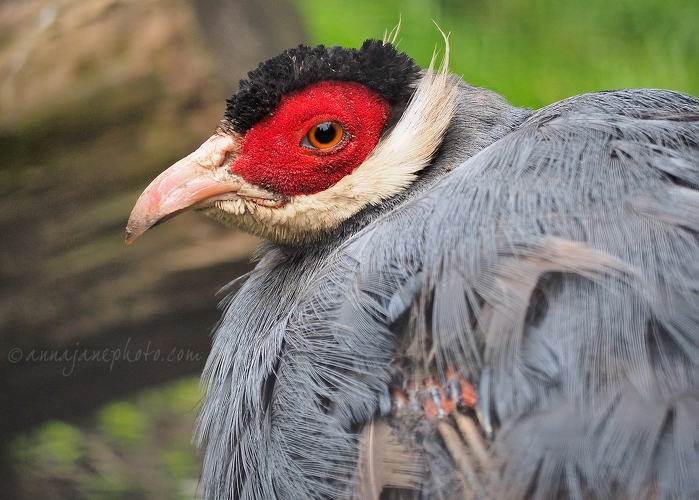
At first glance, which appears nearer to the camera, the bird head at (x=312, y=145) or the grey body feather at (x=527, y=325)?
the grey body feather at (x=527, y=325)

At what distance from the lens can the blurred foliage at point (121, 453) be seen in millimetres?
4426

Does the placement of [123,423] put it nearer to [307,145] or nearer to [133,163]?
[133,163]

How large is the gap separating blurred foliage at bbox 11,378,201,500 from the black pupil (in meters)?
2.85

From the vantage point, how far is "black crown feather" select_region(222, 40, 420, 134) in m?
2.16

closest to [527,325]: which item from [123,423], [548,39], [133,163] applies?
[133,163]

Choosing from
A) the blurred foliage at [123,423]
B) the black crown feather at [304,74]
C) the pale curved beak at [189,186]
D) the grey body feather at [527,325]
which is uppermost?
the blurred foliage at [123,423]

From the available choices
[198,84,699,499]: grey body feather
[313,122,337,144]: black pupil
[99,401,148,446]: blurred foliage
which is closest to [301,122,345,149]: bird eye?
[313,122,337,144]: black pupil

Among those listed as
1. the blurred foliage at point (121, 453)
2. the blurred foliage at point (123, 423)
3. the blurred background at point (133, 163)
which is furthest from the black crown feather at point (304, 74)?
the blurred foliage at point (123, 423)

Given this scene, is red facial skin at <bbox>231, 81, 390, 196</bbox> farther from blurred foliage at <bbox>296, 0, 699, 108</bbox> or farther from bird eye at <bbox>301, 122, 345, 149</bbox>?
blurred foliage at <bbox>296, 0, 699, 108</bbox>

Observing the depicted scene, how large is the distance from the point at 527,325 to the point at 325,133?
0.98 m

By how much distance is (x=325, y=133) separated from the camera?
7.32 feet

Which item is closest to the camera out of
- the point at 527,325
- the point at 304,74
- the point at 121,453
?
the point at 527,325

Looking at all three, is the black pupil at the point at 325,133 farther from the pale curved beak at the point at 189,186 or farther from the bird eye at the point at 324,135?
the pale curved beak at the point at 189,186

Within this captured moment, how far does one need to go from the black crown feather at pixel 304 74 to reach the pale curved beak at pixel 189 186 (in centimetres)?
9
